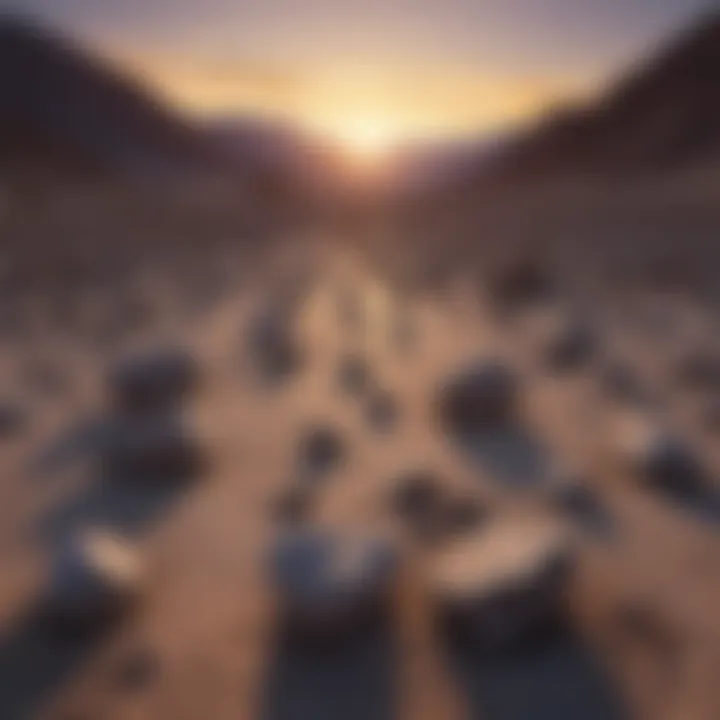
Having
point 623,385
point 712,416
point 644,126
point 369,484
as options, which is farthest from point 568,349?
point 644,126

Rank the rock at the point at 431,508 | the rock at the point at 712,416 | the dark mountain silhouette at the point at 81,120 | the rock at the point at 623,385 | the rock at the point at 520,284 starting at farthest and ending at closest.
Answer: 1. the dark mountain silhouette at the point at 81,120
2. the rock at the point at 520,284
3. the rock at the point at 623,385
4. the rock at the point at 712,416
5. the rock at the point at 431,508

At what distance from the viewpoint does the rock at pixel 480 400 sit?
1164mm

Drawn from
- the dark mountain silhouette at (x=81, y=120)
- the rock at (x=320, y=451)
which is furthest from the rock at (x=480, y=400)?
the dark mountain silhouette at (x=81, y=120)

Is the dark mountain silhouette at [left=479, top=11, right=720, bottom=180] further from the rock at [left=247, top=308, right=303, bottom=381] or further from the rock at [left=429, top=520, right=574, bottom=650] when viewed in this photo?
the rock at [left=429, top=520, right=574, bottom=650]

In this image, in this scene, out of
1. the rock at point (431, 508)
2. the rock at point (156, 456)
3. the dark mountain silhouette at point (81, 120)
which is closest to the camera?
the rock at point (431, 508)

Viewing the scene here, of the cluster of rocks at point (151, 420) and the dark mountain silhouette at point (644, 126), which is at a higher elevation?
the dark mountain silhouette at point (644, 126)

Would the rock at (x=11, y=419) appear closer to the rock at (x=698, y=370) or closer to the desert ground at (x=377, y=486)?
the desert ground at (x=377, y=486)

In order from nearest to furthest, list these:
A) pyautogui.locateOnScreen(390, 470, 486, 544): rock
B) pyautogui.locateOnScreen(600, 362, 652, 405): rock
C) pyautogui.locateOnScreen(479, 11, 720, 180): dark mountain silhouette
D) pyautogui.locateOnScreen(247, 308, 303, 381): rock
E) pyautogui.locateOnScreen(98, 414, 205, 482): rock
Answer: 1. pyautogui.locateOnScreen(390, 470, 486, 544): rock
2. pyautogui.locateOnScreen(98, 414, 205, 482): rock
3. pyautogui.locateOnScreen(600, 362, 652, 405): rock
4. pyautogui.locateOnScreen(247, 308, 303, 381): rock
5. pyautogui.locateOnScreen(479, 11, 720, 180): dark mountain silhouette

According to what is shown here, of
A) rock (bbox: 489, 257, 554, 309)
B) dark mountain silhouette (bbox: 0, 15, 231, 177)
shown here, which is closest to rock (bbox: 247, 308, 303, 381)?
rock (bbox: 489, 257, 554, 309)

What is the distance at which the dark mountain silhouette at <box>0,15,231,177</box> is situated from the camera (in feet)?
13.2

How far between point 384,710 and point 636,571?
28cm

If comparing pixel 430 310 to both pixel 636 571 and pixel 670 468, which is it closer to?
pixel 670 468

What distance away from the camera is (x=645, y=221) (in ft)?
8.22

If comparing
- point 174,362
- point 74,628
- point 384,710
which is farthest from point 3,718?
point 174,362
